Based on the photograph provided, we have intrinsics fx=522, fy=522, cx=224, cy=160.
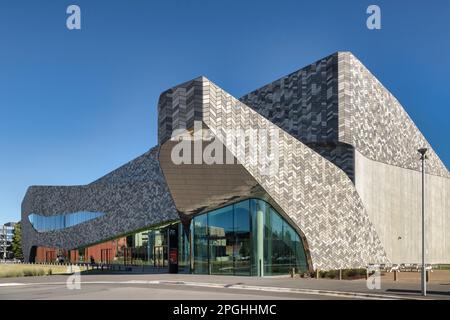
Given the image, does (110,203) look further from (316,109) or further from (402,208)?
(402,208)

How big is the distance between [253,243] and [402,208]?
26.6m

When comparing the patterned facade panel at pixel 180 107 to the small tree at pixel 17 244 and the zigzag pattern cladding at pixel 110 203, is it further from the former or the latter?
the small tree at pixel 17 244

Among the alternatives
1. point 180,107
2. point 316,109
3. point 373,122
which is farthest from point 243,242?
point 373,122

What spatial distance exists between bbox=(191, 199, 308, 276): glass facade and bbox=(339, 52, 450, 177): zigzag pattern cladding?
1531cm

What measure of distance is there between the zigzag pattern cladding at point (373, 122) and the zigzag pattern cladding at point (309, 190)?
883cm

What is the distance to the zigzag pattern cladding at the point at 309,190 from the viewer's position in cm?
2725

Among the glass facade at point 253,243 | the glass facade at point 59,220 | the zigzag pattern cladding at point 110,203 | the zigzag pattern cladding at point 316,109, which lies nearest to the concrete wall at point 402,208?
the zigzag pattern cladding at point 316,109

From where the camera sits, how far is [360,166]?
47531 mm

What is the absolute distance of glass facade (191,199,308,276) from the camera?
34.2 m

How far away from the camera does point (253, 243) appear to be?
34.3m

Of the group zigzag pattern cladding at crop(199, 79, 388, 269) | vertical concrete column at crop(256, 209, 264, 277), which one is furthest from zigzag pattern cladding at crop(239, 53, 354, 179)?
vertical concrete column at crop(256, 209, 264, 277)
